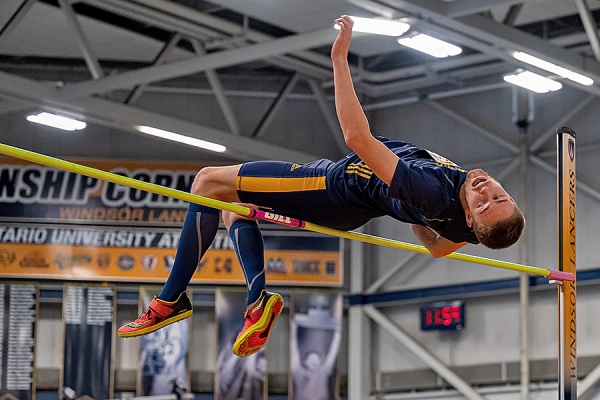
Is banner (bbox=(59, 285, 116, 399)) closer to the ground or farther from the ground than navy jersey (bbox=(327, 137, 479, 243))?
closer to the ground

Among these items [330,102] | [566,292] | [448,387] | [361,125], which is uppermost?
[330,102]

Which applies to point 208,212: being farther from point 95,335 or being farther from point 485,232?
point 95,335

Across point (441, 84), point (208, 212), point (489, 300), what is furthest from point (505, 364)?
point (208, 212)

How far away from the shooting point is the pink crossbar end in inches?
203

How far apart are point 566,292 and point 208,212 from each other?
6.78 feet

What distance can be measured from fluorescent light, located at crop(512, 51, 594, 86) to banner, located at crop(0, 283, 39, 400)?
583cm

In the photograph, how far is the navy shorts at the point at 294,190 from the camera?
4266 millimetres

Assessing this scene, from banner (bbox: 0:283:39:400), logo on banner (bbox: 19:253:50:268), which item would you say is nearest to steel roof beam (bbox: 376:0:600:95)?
logo on banner (bbox: 19:253:50:268)

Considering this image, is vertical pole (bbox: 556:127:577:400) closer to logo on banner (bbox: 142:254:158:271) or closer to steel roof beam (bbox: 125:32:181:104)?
steel roof beam (bbox: 125:32:181:104)

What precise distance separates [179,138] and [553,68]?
12.4ft

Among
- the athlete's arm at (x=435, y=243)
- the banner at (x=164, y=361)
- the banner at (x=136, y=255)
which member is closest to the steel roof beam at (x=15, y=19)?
the banner at (x=136, y=255)

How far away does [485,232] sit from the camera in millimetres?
3828

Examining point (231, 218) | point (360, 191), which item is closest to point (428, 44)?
Answer: point (231, 218)

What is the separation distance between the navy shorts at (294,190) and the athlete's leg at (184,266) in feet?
0.24
